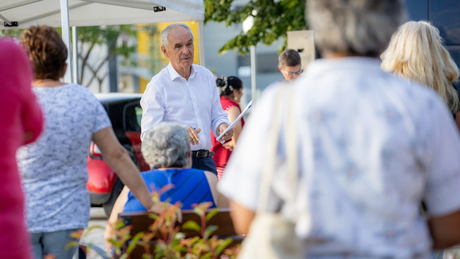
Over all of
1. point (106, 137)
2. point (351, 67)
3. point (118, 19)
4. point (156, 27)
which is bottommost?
point (106, 137)

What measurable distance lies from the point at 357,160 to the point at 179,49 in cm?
327

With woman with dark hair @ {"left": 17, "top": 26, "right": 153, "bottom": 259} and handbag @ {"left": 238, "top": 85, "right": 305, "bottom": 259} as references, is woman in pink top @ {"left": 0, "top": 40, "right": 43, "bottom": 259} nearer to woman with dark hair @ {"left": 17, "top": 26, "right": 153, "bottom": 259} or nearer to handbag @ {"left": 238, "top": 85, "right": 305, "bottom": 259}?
woman with dark hair @ {"left": 17, "top": 26, "right": 153, "bottom": 259}

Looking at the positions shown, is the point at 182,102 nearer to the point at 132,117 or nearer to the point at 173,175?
the point at 173,175

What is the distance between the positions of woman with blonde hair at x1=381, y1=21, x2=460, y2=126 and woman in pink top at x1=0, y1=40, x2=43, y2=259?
1.94 meters

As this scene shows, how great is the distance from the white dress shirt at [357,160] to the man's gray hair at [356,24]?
0.10 meters

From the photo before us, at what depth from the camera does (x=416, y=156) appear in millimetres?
1341

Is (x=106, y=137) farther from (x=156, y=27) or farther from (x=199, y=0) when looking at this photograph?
(x=156, y=27)

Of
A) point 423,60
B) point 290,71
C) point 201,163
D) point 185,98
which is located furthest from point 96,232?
point 423,60

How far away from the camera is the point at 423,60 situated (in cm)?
292

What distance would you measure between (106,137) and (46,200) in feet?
1.21

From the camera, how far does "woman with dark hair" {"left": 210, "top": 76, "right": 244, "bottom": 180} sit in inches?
222

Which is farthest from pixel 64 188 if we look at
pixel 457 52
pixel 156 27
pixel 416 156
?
pixel 156 27

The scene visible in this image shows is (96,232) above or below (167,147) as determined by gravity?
below

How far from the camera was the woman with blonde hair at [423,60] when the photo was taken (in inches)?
115
